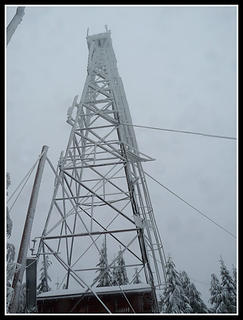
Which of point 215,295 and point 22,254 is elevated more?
point 22,254

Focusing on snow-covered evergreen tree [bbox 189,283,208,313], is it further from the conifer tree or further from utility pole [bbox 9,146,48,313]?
utility pole [bbox 9,146,48,313]

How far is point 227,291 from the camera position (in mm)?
22141

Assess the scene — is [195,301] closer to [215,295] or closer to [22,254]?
[215,295]

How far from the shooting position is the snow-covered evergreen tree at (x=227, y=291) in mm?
21094

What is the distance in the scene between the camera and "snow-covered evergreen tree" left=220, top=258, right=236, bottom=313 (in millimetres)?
21094

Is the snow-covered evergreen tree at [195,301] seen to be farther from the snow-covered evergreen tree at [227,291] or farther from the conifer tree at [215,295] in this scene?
the snow-covered evergreen tree at [227,291]

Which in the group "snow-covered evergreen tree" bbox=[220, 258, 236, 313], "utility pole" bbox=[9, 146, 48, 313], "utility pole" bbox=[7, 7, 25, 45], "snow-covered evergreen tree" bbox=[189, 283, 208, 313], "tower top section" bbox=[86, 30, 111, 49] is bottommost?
"snow-covered evergreen tree" bbox=[189, 283, 208, 313]

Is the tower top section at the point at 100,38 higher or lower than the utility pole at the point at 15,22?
higher

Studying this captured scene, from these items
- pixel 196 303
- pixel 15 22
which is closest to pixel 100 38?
pixel 15 22

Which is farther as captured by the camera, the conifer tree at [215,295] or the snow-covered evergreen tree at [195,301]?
the snow-covered evergreen tree at [195,301]

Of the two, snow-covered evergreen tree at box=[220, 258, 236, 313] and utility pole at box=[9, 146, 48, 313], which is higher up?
utility pole at box=[9, 146, 48, 313]

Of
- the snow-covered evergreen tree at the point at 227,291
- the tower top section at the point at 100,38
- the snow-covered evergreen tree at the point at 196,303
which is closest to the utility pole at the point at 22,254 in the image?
the tower top section at the point at 100,38

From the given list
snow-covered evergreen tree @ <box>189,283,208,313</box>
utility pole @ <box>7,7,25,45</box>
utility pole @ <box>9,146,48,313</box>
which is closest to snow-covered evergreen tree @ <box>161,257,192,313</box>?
snow-covered evergreen tree @ <box>189,283,208,313</box>
